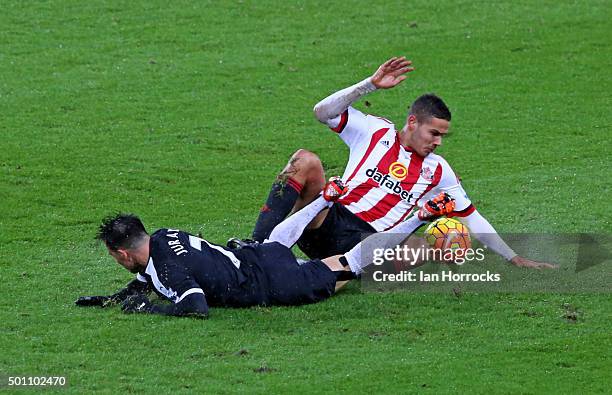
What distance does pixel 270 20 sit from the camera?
17000mm

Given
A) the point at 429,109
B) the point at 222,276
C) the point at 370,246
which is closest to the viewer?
the point at 222,276

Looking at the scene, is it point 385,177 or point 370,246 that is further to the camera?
point 385,177

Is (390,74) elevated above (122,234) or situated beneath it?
elevated above

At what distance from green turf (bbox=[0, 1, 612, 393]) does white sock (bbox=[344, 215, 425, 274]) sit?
210 millimetres

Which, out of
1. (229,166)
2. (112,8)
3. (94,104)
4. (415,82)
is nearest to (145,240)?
(229,166)

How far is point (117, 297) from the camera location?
8.53 meters

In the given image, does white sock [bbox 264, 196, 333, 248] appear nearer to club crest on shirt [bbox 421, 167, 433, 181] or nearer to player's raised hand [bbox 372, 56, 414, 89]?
club crest on shirt [bbox 421, 167, 433, 181]

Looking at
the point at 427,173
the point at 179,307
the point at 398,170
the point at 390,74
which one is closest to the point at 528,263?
the point at 427,173

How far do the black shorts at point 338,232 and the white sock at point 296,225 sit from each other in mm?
300

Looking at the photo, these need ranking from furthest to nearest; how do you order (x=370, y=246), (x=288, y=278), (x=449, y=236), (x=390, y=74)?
(x=449, y=236), (x=390, y=74), (x=370, y=246), (x=288, y=278)

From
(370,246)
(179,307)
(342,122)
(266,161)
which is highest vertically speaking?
(342,122)

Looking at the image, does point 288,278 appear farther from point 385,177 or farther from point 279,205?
point 385,177

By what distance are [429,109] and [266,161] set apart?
3.83 m

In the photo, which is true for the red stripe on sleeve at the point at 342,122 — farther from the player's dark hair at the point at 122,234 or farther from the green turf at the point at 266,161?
the player's dark hair at the point at 122,234
